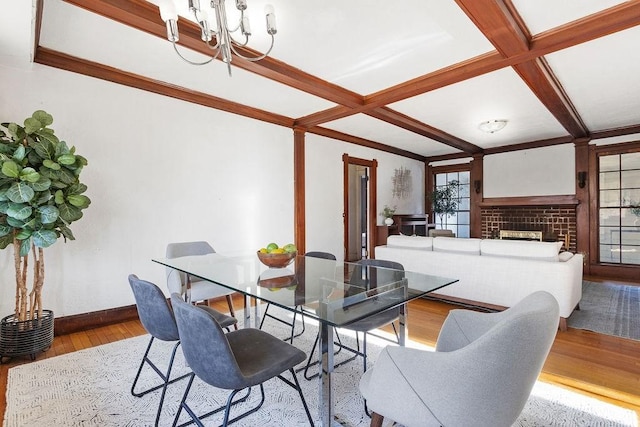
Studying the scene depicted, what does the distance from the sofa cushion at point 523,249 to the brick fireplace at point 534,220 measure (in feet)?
11.0

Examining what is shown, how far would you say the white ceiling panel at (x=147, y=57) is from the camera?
2365 mm

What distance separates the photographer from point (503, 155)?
6.66 m

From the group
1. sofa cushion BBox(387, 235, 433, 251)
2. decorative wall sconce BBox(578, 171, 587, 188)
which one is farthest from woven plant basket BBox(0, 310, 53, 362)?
decorative wall sconce BBox(578, 171, 587, 188)

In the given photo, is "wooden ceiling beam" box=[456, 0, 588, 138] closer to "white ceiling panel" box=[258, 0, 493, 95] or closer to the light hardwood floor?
"white ceiling panel" box=[258, 0, 493, 95]

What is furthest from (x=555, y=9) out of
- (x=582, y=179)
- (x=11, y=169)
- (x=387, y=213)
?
(x=582, y=179)

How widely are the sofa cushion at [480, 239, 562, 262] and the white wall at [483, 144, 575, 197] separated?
3521 millimetres

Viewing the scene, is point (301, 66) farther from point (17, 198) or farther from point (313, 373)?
point (313, 373)

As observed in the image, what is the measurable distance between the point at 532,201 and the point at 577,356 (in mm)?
4521

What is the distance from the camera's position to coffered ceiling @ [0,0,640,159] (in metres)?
2.22

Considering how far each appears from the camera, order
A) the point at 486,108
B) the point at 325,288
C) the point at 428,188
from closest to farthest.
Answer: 1. the point at 325,288
2. the point at 486,108
3. the point at 428,188

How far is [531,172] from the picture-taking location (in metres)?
6.30

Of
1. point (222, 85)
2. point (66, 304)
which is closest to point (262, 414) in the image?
point (66, 304)

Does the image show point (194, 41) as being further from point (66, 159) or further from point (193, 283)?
point (193, 283)

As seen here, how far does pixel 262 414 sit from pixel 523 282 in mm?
2660
